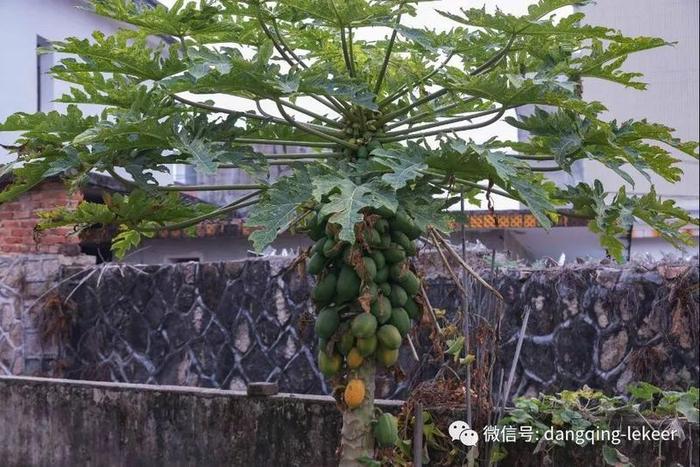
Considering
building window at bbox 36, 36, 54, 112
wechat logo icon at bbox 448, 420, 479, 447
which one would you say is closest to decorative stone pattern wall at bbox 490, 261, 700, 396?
wechat logo icon at bbox 448, 420, 479, 447

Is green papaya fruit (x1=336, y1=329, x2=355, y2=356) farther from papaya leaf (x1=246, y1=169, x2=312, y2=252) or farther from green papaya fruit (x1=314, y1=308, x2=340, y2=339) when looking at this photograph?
papaya leaf (x1=246, y1=169, x2=312, y2=252)

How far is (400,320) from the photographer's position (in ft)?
10.1

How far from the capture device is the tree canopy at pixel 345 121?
285 centimetres

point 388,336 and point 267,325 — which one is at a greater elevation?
point 388,336

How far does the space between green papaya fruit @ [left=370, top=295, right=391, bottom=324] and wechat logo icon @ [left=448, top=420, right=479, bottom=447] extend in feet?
3.66

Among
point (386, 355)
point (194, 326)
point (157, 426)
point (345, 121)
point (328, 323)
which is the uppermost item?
point (345, 121)

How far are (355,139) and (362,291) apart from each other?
1.95 ft

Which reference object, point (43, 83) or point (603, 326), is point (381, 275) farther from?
point (43, 83)

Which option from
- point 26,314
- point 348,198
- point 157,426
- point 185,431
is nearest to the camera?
point 348,198

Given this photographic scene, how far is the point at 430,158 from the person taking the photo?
9.57 ft

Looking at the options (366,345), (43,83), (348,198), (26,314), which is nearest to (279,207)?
(348,198)

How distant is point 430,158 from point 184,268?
512cm

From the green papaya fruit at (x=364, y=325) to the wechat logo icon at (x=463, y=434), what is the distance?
1.16 m

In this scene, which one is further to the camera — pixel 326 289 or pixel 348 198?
pixel 326 289
